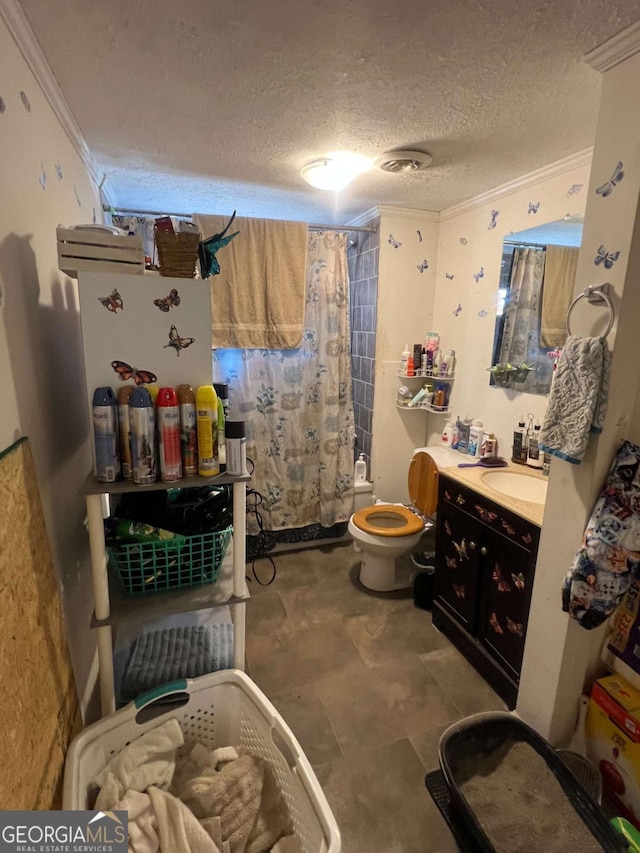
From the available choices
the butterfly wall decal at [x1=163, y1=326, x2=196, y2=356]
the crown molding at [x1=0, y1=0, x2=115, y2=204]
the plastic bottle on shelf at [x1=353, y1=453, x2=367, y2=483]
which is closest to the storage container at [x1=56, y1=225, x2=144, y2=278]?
the butterfly wall decal at [x1=163, y1=326, x2=196, y2=356]

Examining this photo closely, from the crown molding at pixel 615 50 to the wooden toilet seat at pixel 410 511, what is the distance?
5.34ft

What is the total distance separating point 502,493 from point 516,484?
0.31m

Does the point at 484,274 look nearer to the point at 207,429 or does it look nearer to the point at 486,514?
the point at 486,514

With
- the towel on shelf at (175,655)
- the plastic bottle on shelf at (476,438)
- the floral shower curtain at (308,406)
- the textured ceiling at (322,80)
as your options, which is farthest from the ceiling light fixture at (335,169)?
the towel on shelf at (175,655)

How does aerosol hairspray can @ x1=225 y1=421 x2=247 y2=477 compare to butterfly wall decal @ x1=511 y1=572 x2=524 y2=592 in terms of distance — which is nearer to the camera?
aerosol hairspray can @ x1=225 y1=421 x2=247 y2=477

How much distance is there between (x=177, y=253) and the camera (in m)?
1.16

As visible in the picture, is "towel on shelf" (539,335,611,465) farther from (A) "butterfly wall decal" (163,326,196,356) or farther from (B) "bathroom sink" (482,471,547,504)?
(A) "butterfly wall decal" (163,326,196,356)

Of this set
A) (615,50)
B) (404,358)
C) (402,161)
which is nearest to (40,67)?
(402,161)

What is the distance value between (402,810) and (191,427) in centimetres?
141

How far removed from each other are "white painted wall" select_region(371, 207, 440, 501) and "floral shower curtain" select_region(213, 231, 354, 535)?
0.21 metres

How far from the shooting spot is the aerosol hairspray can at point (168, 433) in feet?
3.59

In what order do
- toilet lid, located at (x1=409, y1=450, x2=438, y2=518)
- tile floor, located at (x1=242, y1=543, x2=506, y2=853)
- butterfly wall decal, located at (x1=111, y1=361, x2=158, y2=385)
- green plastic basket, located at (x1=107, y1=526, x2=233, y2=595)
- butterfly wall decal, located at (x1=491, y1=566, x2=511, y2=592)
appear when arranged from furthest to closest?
toilet lid, located at (x1=409, y1=450, x2=438, y2=518) → butterfly wall decal, located at (x1=491, y1=566, x2=511, y2=592) → tile floor, located at (x1=242, y1=543, x2=506, y2=853) → green plastic basket, located at (x1=107, y1=526, x2=233, y2=595) → butterfly wall decal, located at (x1=111, y1=361, x2=158, y2=385)

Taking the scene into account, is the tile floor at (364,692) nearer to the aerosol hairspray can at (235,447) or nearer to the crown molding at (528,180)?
the aerosol hairspray can at (235,447)

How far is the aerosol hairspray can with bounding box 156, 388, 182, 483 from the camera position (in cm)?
109
